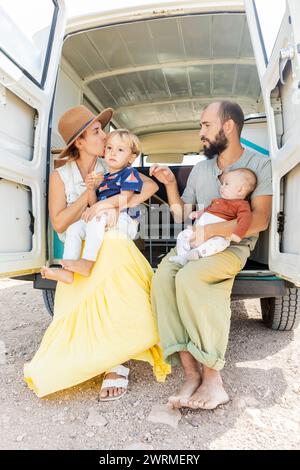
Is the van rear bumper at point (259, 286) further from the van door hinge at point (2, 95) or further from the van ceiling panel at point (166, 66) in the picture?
the van ceiling panel at point (166, 66)

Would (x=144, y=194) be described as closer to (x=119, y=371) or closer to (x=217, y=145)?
(x=217, y=145)

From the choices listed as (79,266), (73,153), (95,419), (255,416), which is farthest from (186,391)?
(73,153)

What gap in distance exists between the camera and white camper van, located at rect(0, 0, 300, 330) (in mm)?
2031

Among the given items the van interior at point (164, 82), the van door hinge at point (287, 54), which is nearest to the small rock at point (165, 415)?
the van interior at point (164, 82)

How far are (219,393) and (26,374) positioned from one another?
3.05 feet

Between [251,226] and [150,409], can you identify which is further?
[251,226]

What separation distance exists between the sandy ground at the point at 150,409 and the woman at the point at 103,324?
11cm

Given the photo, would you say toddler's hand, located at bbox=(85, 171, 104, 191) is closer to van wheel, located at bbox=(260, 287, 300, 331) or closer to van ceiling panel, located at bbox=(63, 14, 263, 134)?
van wheel, located at bbox=(260, 287, 300, 331)

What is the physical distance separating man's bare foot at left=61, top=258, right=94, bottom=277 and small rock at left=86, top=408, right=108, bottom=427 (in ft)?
2.19

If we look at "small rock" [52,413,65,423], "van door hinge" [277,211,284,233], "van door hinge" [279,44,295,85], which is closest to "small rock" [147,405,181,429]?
"small rock" [52,413,65,423]

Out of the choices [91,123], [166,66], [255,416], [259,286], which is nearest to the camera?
[255,416]

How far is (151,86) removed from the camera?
4.35m

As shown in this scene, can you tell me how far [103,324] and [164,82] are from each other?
312 centimetres

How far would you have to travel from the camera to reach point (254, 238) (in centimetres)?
218
